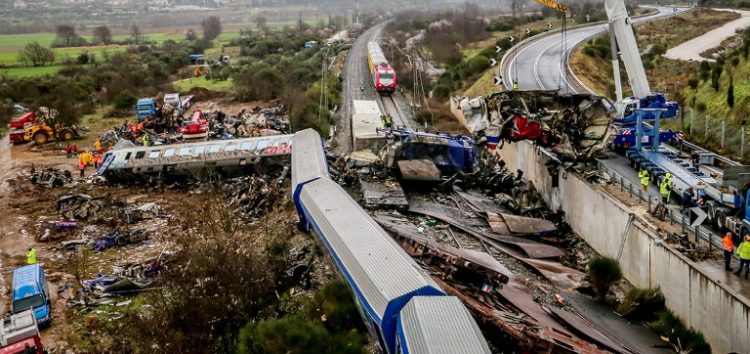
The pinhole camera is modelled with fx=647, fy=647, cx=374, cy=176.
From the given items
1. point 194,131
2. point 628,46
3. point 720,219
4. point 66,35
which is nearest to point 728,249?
point 720,219

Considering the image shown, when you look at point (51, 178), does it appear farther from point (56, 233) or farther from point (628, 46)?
→ point (628, 46)

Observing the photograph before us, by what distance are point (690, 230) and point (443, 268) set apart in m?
7.52

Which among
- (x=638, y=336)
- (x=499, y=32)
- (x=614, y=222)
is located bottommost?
(x=638, y=336)

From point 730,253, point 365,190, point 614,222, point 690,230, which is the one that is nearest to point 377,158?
point 365,190

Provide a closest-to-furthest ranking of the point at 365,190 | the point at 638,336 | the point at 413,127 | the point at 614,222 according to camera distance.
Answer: the point at 638,336 < the point at 614,222 < the point at 365,190 < the point at 413,127

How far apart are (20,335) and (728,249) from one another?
18.5 m

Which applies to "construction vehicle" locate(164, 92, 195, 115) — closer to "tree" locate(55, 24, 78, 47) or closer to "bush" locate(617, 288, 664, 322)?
"bush" locate(617, 288, 664, 322)

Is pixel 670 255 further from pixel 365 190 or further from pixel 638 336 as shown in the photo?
pixel 365 190

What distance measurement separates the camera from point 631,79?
27156 mm

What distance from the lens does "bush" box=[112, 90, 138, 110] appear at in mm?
55156

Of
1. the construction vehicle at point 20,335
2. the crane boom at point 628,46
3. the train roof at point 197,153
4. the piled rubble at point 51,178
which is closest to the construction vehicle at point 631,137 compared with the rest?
the crane boom at point 628,46

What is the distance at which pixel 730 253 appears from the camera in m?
16.7

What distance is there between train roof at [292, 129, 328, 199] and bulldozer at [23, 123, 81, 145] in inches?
916

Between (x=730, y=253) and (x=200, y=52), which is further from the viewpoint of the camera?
(x=200, y=52)
